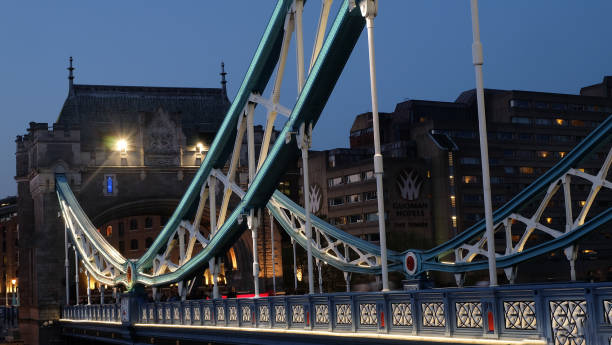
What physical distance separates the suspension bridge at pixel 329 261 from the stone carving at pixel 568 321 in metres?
0.02

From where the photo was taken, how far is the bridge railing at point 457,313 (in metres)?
13.6

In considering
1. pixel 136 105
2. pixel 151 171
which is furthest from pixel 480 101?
pixel 136 105

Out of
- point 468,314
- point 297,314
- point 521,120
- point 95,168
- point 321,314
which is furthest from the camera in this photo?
point 521,120

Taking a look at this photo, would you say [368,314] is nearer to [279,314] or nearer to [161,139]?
[279,314]

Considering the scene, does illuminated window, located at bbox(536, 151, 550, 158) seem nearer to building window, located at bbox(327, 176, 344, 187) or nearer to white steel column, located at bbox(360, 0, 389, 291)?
building window, located at bbox(327, 176, 344, 187)

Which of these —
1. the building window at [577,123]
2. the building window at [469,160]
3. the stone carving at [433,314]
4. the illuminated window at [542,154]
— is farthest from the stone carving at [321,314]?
the building window at [577,123]

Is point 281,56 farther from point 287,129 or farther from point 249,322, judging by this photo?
point 249,322

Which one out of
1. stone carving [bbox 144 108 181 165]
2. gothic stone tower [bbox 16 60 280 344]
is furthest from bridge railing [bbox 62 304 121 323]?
stone carving [bbox 144 108 181 165]

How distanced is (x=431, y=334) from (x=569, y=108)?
134 metres

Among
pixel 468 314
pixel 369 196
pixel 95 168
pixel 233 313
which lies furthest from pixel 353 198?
pixel 468 314

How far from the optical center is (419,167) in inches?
5162

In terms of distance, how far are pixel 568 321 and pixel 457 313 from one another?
3.19 metres

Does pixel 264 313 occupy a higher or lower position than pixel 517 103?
lower

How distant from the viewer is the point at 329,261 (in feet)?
→ 151
